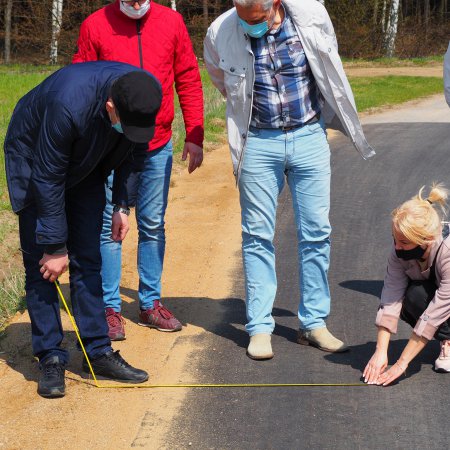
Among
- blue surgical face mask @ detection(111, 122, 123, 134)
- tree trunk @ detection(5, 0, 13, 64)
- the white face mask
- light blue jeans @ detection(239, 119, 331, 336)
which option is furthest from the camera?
tree trunk @ detection(5, 0, 13, 64)

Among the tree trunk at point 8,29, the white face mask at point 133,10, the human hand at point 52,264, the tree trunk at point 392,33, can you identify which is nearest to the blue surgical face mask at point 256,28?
the white face mask at point 133,10

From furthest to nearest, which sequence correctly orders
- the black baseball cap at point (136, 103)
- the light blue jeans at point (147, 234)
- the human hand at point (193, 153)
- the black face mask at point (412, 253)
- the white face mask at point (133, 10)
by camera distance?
the human hand at point (193, 153) < the light blue jeans at point (147, 234) < the white face mask at point (133, 10) < the black face mask at point (412, 253) < the black baseball cap at point (136, 103)

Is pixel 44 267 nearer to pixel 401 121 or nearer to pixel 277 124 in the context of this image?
pixel 277 124

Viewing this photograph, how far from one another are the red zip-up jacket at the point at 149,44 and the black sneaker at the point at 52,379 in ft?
4.64

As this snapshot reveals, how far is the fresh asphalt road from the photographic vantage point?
4500 millimetres

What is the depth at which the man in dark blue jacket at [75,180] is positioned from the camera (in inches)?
181

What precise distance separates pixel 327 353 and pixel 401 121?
33.6ft

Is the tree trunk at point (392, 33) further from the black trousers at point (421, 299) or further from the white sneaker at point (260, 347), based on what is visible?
the black trousers at point (421, 299)

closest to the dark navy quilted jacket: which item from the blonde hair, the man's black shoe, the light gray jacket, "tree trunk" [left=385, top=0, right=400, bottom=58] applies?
the light gray jacket

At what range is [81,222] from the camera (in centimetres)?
505

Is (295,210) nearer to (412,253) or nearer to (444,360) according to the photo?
(412,253)

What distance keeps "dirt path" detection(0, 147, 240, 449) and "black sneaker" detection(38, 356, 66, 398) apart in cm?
5

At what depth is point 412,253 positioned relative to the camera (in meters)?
4.93

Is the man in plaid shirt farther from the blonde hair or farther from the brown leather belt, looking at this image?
the blonde hair
